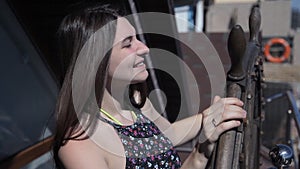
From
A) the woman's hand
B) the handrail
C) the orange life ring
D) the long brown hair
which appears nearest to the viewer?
the woman's hand

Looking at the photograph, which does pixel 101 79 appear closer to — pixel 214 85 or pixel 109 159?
pixel 109 159

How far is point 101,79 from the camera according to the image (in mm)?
1218

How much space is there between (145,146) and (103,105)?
20cm

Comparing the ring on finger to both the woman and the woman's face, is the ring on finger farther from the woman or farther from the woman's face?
the woman's face

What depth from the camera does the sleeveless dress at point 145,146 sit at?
125cm

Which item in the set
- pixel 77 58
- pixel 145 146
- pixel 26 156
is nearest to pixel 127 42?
pixel 77 58

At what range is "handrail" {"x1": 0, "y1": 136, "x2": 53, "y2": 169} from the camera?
205 cm

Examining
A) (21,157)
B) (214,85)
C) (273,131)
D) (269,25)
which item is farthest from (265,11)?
(21,157)

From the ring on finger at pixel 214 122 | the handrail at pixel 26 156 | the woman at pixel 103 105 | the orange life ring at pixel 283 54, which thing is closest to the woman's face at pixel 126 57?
the woman at pixel 103 105

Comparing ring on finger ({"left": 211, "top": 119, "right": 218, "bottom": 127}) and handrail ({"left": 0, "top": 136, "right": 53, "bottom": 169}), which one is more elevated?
ring on finger ({"left": 211, "top": 119, "right": 218, "bottom": 127})

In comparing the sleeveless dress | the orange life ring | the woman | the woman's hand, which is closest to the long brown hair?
the woman

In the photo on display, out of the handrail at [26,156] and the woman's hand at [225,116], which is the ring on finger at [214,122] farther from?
the handrail at [26,156]

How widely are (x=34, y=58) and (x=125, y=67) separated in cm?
140

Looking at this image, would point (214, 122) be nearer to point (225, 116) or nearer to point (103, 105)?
point (225, 116)
